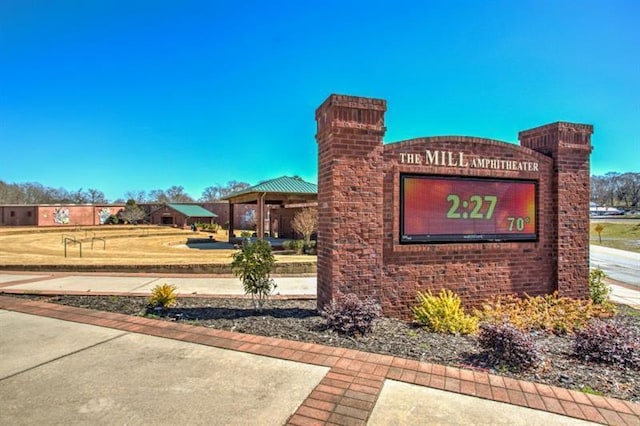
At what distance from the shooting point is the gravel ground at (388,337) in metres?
3.56

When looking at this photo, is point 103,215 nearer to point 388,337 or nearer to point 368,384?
point 388,337

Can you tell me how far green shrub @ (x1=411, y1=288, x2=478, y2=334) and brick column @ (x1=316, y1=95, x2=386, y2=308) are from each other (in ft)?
2.27

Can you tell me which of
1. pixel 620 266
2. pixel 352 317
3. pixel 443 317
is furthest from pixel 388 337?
pixel 620 266

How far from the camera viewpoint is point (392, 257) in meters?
5.89

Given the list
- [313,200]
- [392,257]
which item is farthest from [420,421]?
[313,200]

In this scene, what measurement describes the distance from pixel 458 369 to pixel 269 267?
10.2 feet

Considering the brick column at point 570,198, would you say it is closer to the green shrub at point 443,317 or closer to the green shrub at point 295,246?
the green shrub at point 443,317

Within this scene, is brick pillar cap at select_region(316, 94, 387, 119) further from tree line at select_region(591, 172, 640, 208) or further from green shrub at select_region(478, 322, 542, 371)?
tree line at select_region(591, 172, 640, 208)

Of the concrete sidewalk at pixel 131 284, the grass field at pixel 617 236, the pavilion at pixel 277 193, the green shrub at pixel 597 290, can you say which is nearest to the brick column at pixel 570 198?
the green shrub at pixel 597 290

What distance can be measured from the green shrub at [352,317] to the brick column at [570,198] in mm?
4307

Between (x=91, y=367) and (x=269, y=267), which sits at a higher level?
(x=269, y=267)

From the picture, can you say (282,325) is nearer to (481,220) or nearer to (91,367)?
(91,367)

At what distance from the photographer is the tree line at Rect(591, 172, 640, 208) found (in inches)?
3866

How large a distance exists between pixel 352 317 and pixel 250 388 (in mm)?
1863
